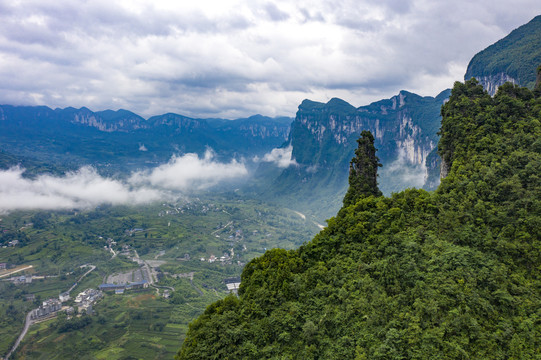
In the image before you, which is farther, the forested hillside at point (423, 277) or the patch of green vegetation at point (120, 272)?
the patch of green vegetation at point (120, 272)

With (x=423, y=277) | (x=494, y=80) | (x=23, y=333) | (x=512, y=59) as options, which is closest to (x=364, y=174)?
(x=423, y=277)

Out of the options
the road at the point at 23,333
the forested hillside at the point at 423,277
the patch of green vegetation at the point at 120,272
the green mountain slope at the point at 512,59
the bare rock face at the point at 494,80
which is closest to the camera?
the forested hillside at the point at 423,277

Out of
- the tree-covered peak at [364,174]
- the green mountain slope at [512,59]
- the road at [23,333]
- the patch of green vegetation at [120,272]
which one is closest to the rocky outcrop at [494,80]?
the green mountain slope at [512,59]

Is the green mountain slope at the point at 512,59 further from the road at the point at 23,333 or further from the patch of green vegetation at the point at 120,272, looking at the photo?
the road at the point at 23,333

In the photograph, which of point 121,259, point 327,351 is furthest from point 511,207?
point 121,259

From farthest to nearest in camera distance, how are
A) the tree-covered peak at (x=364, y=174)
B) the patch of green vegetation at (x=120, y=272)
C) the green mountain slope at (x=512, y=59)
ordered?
the green mountain slope at (x=512, y=59) < the patch of green vegetation at (x=120, y=272) < the tree-covered peak at (x=364, y=174)

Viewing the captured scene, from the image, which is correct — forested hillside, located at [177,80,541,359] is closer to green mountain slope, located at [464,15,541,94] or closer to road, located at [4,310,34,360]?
road, located at [4,310,34,360]
